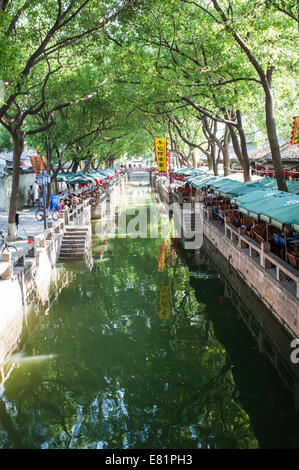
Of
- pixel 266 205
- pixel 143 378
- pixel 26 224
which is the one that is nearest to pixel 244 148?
pixel 266 205

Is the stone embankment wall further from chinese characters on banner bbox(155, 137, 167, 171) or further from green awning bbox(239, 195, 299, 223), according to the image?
chinese characters on banner bbox(155, 137, 167, 171)

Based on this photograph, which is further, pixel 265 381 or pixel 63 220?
pixel 63 220

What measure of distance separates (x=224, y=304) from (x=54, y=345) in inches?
244

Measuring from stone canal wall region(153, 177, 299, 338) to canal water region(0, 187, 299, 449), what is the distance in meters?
1.13

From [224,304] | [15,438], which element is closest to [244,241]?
[224,304]

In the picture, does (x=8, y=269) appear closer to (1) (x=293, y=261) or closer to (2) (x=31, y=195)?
(1) (x=293, y=261)

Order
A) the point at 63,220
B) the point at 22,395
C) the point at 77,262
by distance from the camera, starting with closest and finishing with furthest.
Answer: the point at 22,395, the point at 77,262, the point at 63,220

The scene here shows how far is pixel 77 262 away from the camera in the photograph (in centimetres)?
2170

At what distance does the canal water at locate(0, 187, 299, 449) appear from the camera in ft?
27.6

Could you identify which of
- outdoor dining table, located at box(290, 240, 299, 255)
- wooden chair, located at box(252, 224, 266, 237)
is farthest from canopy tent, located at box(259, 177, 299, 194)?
outdoor dining table, located at box(290, 240, 299, 255)

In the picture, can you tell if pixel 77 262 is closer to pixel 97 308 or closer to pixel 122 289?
pixel 122 289

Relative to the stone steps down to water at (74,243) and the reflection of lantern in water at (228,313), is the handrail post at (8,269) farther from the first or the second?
the stone steps down to water at (74,243)

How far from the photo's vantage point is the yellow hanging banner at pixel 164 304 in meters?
14.9

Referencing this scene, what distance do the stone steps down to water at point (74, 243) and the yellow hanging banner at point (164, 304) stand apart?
5.85 meters
